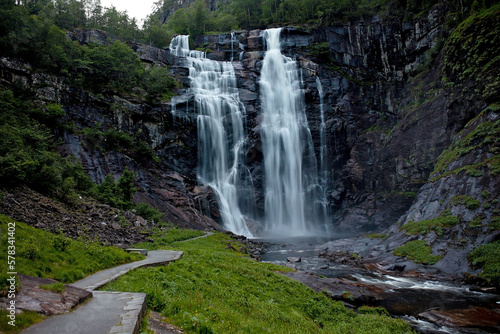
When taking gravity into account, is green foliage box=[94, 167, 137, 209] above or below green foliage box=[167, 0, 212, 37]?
below

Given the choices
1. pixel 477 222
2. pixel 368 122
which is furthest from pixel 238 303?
pixel 368 122

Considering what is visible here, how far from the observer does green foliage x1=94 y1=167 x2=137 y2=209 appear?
942 inches

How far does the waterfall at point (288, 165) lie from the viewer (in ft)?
157

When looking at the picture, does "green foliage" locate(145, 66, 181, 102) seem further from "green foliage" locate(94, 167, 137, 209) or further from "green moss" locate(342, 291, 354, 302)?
"green moss" locate(342, 291, 354, 302)

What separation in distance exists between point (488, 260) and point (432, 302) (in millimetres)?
6191

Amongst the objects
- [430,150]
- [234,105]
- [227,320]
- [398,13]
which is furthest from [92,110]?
[398,13]

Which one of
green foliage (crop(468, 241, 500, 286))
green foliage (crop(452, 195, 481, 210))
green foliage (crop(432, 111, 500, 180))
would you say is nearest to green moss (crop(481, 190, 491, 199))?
green foliage (crop(452, 195, 481, 210))

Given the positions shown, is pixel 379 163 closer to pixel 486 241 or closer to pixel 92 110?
pixel 486 241

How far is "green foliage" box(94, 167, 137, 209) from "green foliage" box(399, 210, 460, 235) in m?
25.1

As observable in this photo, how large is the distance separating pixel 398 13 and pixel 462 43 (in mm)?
26416

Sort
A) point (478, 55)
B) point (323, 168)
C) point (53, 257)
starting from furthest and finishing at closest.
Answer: point (323, 168) < point (478, 55) < point (53, 257)

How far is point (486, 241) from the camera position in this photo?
18078 millimetres

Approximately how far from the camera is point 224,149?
47219 mm

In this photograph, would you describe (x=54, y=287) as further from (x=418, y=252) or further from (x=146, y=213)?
(x=418, y=252)
